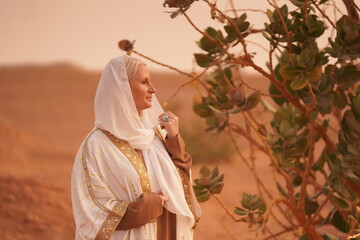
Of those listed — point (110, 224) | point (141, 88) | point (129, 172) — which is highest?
point (141, 88)

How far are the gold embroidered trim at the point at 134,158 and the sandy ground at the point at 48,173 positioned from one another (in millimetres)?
1691

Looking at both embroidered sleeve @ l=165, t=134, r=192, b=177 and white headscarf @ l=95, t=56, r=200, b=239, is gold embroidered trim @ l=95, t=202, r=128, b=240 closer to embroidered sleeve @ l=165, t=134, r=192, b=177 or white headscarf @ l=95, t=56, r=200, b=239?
white headscarf @ l=95, t=56, r=200, b=239

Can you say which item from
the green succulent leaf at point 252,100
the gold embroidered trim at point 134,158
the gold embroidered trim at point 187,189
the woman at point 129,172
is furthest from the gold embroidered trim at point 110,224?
the green succulent leaf at point 252,100

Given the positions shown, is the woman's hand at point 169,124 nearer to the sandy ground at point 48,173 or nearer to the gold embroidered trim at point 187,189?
the gold embroidered trim at point 187,189

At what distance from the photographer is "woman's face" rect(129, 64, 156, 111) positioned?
2.75 metres

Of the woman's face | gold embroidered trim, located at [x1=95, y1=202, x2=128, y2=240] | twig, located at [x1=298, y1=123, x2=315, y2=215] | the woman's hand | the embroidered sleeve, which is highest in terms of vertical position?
the woman's face

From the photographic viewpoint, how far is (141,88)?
2.75 metres

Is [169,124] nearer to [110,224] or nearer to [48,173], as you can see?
[110,224]

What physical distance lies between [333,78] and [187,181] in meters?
1.32

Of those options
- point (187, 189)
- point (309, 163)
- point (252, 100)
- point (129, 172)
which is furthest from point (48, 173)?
point (129, 172)

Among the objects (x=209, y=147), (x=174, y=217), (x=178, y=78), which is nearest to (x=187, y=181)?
(x=174, y=217)

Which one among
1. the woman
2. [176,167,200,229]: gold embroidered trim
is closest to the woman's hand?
the woman

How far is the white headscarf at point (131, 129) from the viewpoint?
2.69 m

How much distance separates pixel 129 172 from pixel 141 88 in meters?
0.38
